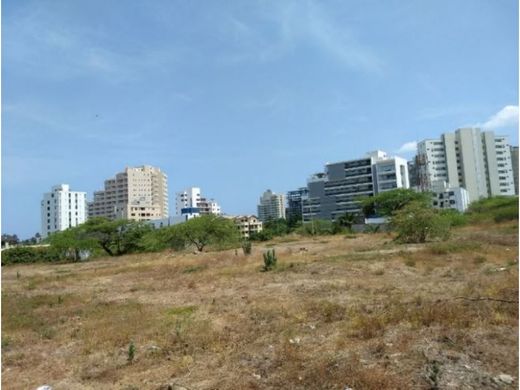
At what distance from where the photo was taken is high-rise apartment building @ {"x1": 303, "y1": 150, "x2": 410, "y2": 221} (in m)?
86.4

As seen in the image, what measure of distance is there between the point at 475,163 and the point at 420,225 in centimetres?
7309

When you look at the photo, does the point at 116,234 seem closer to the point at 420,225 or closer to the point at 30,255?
the point at 30,255

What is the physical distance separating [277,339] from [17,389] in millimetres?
3762

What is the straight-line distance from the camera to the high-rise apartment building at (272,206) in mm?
159875

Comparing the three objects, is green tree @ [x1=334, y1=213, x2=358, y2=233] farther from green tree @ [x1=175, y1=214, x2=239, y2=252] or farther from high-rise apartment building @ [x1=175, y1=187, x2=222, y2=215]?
high-rise apartment building @ [x1=175, y1=187, x2=222, y2=215]

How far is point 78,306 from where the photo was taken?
1288cm

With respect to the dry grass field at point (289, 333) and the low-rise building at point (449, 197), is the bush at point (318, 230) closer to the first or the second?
the low-rise building at point (449, 197)

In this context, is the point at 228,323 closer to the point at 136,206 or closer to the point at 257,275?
the point at 257,275

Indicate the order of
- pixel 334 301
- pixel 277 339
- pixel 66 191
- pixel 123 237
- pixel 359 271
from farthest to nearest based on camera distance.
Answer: pixel 66 191, pixel 123 237, pixel 359 271, pixel 334 301, pixel 277 339

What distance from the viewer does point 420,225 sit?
2470 centimetres

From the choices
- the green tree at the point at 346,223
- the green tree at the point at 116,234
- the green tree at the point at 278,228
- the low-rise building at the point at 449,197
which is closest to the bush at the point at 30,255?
the green tree at the point at 116,234

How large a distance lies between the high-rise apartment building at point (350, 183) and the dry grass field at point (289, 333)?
2904 inches

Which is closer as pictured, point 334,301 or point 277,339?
point 277,339

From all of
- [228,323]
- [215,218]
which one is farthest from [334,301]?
[215,218]
